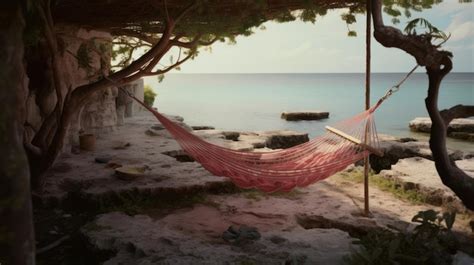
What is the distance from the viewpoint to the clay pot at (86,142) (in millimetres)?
6535

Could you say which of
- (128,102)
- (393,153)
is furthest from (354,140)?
(128,102)

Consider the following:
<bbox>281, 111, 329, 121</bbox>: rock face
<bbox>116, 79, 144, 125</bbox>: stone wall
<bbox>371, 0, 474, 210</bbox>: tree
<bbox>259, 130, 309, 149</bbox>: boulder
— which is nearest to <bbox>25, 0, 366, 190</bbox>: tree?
<bbox>371, 0, 474, 210</bbox>: tree

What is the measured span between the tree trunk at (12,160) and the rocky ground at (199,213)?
1330mm

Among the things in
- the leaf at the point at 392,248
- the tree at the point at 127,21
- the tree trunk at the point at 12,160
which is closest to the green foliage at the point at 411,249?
the leaf at the point at 392,248

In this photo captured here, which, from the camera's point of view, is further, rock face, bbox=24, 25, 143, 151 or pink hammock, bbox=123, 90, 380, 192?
rock face, bbox=24, 25, 143, 151

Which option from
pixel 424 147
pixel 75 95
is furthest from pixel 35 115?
pixel 424 147

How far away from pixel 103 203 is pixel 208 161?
137cm

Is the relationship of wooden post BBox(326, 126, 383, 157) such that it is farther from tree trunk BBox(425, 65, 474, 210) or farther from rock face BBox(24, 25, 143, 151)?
rock face BBox(24, 25, 143, 151)

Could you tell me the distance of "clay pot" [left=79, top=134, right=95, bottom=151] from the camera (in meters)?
6.54

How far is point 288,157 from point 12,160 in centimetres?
291

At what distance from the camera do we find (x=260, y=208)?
14.6 feet

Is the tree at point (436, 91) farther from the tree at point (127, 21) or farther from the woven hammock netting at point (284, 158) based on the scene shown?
the tree at point (127, 21)

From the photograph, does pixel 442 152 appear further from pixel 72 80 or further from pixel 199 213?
pixel 72 80

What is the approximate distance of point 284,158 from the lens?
13.8 ft
